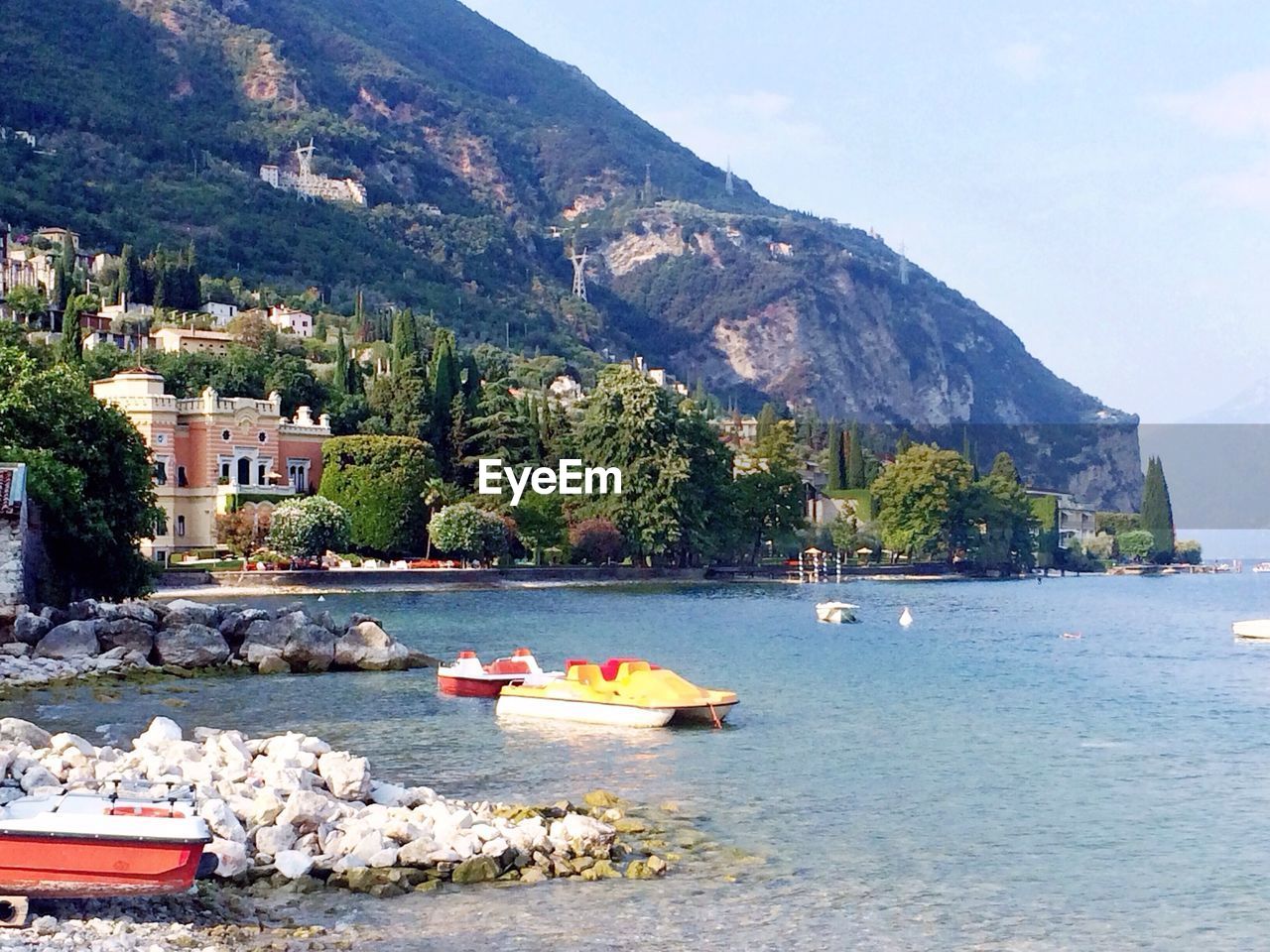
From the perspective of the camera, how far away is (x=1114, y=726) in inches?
1173

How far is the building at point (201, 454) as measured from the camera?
78.6m

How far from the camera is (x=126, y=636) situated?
1448 inches

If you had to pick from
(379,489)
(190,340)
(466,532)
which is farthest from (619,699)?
(190,340)

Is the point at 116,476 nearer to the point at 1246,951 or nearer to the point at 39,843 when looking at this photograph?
the point at 39,843

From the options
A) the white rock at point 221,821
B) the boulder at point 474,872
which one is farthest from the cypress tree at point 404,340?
the boulder at point 474,872

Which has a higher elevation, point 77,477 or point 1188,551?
point 77,477

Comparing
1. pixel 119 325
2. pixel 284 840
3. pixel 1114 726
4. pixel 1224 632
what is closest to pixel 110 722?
pixel 284 840

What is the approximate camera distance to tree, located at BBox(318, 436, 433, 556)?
8119 centimetres

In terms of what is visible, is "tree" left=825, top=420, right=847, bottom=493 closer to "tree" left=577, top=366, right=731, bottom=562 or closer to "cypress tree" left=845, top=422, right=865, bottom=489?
"cypress tree" left=845, top=422, right=865, bottom=489

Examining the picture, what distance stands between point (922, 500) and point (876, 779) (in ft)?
302

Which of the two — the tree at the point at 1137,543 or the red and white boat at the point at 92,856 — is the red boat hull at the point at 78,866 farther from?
the tree at the point at 1137,543

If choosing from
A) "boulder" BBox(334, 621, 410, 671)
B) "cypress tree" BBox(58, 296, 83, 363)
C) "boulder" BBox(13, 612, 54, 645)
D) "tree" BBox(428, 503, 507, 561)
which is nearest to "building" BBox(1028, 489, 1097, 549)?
"tree" BBox(428, 503, 507, 561)

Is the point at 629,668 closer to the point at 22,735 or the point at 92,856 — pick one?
the point at 22,735

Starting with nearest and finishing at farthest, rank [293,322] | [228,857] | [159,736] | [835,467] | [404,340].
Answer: [228,857], [159,736], [404,340], [835,467], [293,322]
